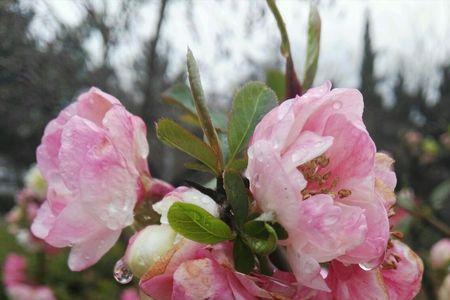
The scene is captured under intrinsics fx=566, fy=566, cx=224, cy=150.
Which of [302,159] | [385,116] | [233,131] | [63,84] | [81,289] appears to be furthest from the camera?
[385,116]

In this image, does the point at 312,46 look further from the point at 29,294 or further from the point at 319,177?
the point at 29,294

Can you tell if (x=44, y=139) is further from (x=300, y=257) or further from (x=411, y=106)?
(x=411, y=106)

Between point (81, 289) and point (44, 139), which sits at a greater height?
point (44, 139)

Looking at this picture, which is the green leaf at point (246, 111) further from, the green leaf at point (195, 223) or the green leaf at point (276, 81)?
the green leaf at point (276, 81)

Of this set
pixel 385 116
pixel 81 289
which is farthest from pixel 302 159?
pixel 385 116

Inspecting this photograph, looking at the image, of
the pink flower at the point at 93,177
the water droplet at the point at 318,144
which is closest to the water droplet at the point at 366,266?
the water droplet at the point at 318,144

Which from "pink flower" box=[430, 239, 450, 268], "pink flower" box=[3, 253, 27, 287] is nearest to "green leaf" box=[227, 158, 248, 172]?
"pink flower" box=[430, 239, 450, 268]
